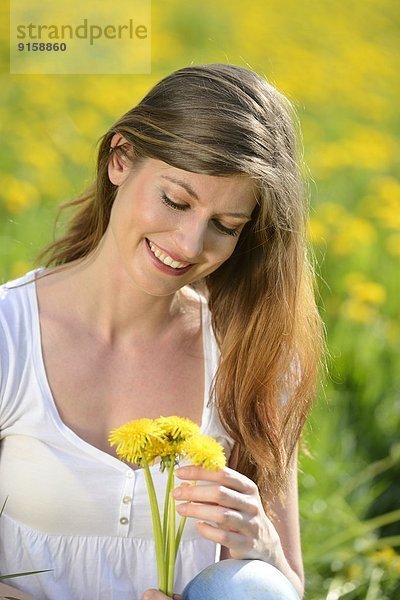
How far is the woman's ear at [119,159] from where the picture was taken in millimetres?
2082

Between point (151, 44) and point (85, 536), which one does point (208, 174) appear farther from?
point (151, 44)

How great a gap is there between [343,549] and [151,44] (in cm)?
395

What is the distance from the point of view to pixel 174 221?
77.4 inches

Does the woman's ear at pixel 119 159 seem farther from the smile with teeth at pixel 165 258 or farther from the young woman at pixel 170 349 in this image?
the smile with teeth at pixel 165 258

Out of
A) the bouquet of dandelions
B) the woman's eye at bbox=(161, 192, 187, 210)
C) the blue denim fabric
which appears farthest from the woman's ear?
the blue denim fabric

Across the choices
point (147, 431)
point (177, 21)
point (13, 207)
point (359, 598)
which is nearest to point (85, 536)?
point (147, 431)

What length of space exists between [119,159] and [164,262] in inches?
9.4

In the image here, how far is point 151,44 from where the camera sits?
621cm

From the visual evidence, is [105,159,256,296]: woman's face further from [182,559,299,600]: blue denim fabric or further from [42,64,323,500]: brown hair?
[182,559,299,600]: blue denim fabric
